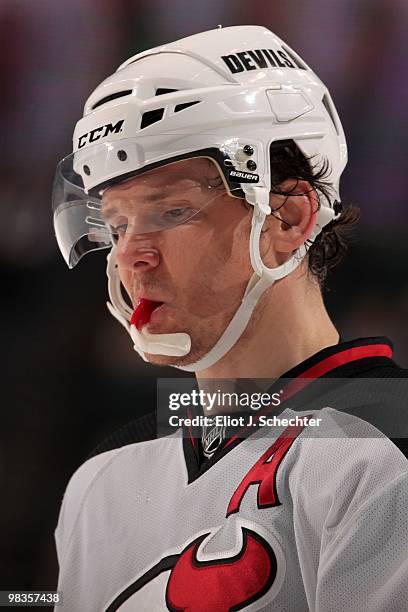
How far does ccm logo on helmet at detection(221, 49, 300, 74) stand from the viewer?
4.49 feet

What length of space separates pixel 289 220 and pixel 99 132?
30 cm

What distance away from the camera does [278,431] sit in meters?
1.33

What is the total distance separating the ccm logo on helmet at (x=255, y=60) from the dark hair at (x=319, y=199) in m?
0.12

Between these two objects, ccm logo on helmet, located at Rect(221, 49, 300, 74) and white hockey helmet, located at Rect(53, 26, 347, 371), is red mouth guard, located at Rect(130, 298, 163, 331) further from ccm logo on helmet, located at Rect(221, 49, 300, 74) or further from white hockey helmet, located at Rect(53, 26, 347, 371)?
ccm logo on helmet, located at Rect(221, 49, 300, 74)

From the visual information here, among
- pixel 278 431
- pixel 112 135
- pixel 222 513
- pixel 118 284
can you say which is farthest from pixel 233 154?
pixel 222 513

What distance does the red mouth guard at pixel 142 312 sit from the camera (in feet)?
4.45

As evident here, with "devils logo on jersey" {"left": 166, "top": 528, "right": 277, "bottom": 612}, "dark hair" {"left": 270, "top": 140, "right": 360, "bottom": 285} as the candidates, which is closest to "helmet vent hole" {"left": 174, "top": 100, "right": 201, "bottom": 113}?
"dark hair" {"left": 270, "top": 140, "right": 360, "bottom": 285}

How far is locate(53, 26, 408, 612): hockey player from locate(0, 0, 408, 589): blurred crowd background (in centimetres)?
11

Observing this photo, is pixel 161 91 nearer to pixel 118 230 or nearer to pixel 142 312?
pixel 118 230

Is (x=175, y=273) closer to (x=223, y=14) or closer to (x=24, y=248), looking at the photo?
(x=24, y=248)

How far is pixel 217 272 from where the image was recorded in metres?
1.36

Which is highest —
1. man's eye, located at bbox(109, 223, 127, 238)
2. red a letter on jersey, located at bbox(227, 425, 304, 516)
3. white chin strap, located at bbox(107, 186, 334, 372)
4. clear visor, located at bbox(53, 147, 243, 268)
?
clear visor, located at bbox(53, 147, 243, 268)

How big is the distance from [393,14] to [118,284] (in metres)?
0.62

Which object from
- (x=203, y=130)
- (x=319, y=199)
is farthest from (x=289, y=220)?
(x=203, y=130)
